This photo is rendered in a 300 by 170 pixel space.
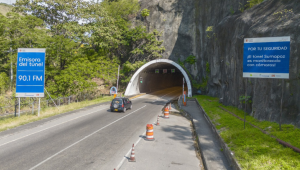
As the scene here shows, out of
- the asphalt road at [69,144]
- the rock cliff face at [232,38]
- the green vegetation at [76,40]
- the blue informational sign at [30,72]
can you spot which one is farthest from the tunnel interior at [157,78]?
the asphalt road at [69,144]

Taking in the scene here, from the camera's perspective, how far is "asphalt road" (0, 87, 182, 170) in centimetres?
821

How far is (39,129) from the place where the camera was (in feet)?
45.3

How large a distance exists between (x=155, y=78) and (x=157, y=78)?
1622 millimetres

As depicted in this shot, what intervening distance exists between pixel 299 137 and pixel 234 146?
254 centimetres

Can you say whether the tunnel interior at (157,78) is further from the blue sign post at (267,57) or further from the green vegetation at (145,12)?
the blue sign post at (267,57)

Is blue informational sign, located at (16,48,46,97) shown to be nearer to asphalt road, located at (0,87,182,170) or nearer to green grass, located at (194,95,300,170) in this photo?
asphalt road, located at (0,87,182,170)

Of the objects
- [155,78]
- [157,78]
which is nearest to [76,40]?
[155,78]

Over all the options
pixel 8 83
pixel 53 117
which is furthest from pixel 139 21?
pixel 53 117

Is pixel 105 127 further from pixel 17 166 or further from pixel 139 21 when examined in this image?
pixel 139 21

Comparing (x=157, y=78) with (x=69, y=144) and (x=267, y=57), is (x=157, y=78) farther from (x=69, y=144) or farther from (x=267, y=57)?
(x=69, y=144)

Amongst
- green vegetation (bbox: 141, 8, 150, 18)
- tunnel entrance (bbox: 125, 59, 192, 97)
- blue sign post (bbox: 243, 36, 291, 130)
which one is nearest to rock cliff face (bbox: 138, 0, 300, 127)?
blue sign post (bbox: 243, 36, 291, 130)

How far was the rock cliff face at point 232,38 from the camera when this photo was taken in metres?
11.2

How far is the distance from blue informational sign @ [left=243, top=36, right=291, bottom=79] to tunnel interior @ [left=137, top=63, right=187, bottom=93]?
28358 millimetres

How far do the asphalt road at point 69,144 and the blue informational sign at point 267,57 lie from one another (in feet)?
24.2
